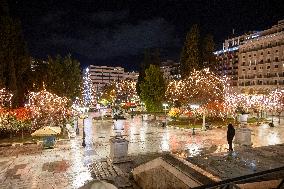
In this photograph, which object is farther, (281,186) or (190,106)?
(190,106)

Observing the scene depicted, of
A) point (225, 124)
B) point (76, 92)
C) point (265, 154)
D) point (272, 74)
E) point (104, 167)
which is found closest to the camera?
point (265, 154)

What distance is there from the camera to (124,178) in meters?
13.9

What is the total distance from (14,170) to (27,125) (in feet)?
48.8

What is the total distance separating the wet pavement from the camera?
14.7m

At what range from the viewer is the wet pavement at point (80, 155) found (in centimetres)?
1470

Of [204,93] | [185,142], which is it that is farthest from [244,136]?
[204,93]

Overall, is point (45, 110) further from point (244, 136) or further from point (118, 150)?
point (244, 136)

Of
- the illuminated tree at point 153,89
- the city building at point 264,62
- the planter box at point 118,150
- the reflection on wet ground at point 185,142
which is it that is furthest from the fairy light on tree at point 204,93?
the city building at point 264,62

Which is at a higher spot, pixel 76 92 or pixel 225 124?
pixel 76 92

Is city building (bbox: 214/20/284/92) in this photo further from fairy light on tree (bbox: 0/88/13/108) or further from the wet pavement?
fairy light on tree (bbox: 0/88/13/108)

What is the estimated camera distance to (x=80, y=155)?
66.1 feet

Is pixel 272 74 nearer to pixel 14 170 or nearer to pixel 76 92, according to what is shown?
pixel 76 92

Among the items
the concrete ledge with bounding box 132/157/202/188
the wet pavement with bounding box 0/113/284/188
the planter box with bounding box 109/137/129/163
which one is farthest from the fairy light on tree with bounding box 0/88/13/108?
the concrete ledge with bounding box 132/157/202/188

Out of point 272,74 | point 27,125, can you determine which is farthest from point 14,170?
point 272,74
